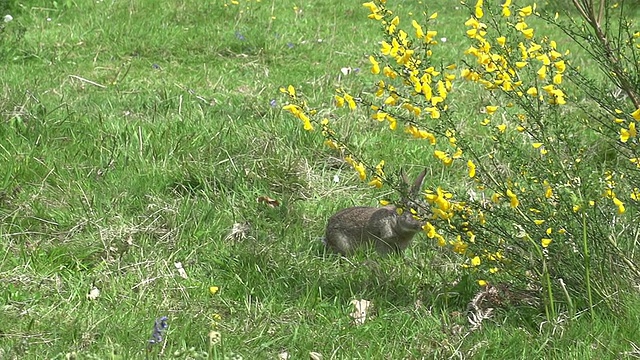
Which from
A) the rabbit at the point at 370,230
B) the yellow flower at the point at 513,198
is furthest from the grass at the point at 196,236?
the yellow flower at the point at 513,198

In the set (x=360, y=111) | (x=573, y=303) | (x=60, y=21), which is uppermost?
(x=573, y=303)

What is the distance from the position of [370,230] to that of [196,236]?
2.64ft

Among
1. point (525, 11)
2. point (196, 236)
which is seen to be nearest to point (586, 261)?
point (525, 11)

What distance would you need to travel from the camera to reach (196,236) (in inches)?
162

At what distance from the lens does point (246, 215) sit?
438cm

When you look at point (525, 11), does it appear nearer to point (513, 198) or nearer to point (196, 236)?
point (513, 198)

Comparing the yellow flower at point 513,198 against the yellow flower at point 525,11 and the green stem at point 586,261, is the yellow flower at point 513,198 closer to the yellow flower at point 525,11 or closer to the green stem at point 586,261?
the green stem at point 586,261

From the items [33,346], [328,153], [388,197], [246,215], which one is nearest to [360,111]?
[328,153]

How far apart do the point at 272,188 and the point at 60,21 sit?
13.9 feet

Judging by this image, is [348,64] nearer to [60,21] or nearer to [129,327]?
[60,21]

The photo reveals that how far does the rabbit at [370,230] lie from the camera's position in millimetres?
4098

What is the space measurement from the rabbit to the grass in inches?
3.1

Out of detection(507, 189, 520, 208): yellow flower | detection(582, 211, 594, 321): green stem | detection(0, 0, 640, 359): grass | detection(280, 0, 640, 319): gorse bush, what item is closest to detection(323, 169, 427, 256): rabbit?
detection(0, 0, 640, 359): grass

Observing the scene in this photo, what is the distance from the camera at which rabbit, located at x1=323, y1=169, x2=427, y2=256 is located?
4.10 m
